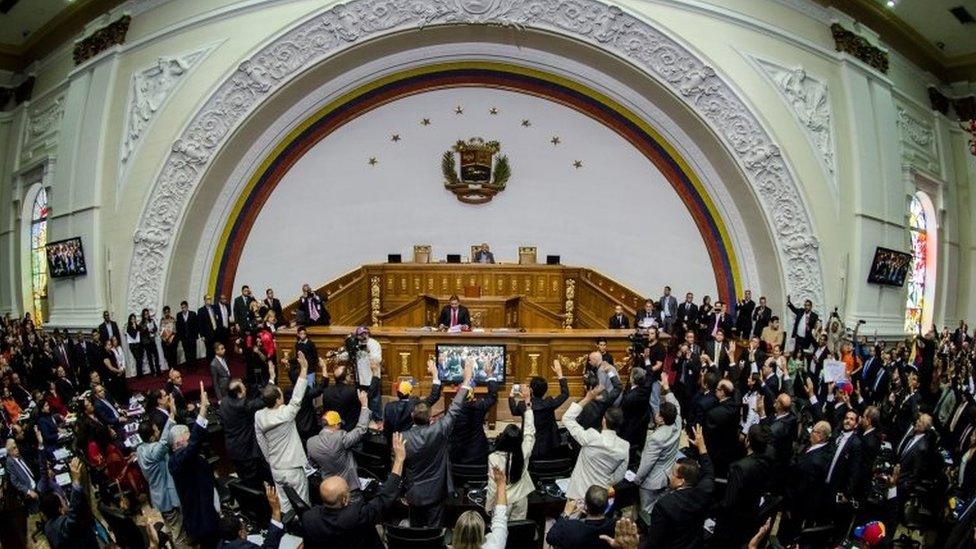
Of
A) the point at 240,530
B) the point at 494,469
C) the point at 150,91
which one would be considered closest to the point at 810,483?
the point at 494,469

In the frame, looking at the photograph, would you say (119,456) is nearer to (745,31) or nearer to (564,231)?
(564,231)

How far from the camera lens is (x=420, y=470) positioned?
18.4 ft

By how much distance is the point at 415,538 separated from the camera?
15.4ft

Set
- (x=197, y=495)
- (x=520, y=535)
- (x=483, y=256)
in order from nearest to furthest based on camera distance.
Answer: (x=520, y=535), (x=197, y=495), (x=483, y=256)

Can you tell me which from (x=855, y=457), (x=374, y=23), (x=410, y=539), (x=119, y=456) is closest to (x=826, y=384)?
(x=855, y=457)

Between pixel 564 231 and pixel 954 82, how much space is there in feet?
34.1

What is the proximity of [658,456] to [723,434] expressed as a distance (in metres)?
0.98

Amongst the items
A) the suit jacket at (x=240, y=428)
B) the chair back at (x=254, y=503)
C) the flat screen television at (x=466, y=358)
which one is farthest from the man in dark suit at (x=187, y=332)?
Result: the chair back at (x=254, y=503)

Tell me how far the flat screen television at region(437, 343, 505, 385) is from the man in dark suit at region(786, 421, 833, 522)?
516 centimetres

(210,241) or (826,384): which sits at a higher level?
(210,241)

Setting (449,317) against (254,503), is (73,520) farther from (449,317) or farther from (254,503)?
(449,317)

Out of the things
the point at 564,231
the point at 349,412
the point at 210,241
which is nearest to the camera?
the point at 349,412

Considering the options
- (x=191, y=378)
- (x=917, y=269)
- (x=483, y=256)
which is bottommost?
(x=191, y=378)

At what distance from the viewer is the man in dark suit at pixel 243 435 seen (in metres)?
6.69
